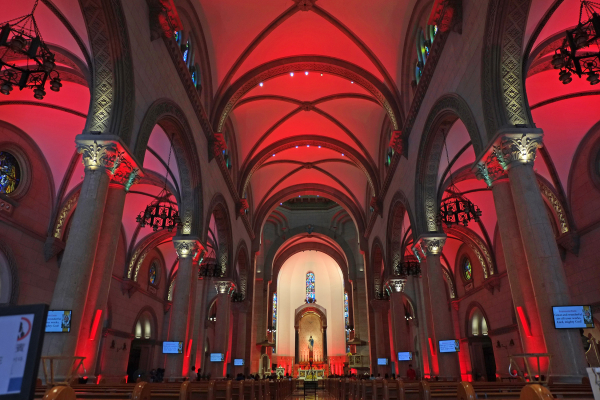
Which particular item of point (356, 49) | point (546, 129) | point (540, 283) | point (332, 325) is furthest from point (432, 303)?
point (332, 325)

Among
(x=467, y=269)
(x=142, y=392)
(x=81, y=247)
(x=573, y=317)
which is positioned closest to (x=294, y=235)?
(x=467, y=269)

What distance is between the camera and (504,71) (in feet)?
26.2

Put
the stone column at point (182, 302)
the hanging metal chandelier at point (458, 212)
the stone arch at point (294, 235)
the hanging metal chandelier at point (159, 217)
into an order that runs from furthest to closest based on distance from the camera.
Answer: the stone arch at point (294, 235)
the hanging metal chandelier at point (159, 217)
the stone column at point (182, 302)
the hanging metal chandelier at point (458, 212)

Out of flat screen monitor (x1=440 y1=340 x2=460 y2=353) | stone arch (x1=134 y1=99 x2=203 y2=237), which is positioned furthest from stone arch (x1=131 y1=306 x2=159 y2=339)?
flat screen monitor (x1=440 y1=340 x2=460 y2=353)

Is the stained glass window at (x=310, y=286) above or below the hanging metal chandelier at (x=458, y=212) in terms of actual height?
above

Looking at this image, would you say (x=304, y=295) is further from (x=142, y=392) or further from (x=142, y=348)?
(x=142, y=392)

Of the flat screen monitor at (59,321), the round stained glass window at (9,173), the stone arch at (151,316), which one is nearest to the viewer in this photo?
the flat screen monitor at (59,321)

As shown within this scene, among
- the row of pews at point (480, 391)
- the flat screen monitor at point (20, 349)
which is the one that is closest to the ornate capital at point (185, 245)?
the row of pews at point (480, 391)

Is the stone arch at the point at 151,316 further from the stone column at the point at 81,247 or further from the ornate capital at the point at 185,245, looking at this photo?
the stone column at the point at 81,247

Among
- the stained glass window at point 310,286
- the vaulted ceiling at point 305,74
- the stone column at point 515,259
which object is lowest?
the stone column at point 515,259

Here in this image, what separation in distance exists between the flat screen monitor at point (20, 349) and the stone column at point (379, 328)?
2182 cm

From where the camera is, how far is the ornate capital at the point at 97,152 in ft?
25.7

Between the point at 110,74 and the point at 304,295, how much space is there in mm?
36143

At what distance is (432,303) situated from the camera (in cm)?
1204
